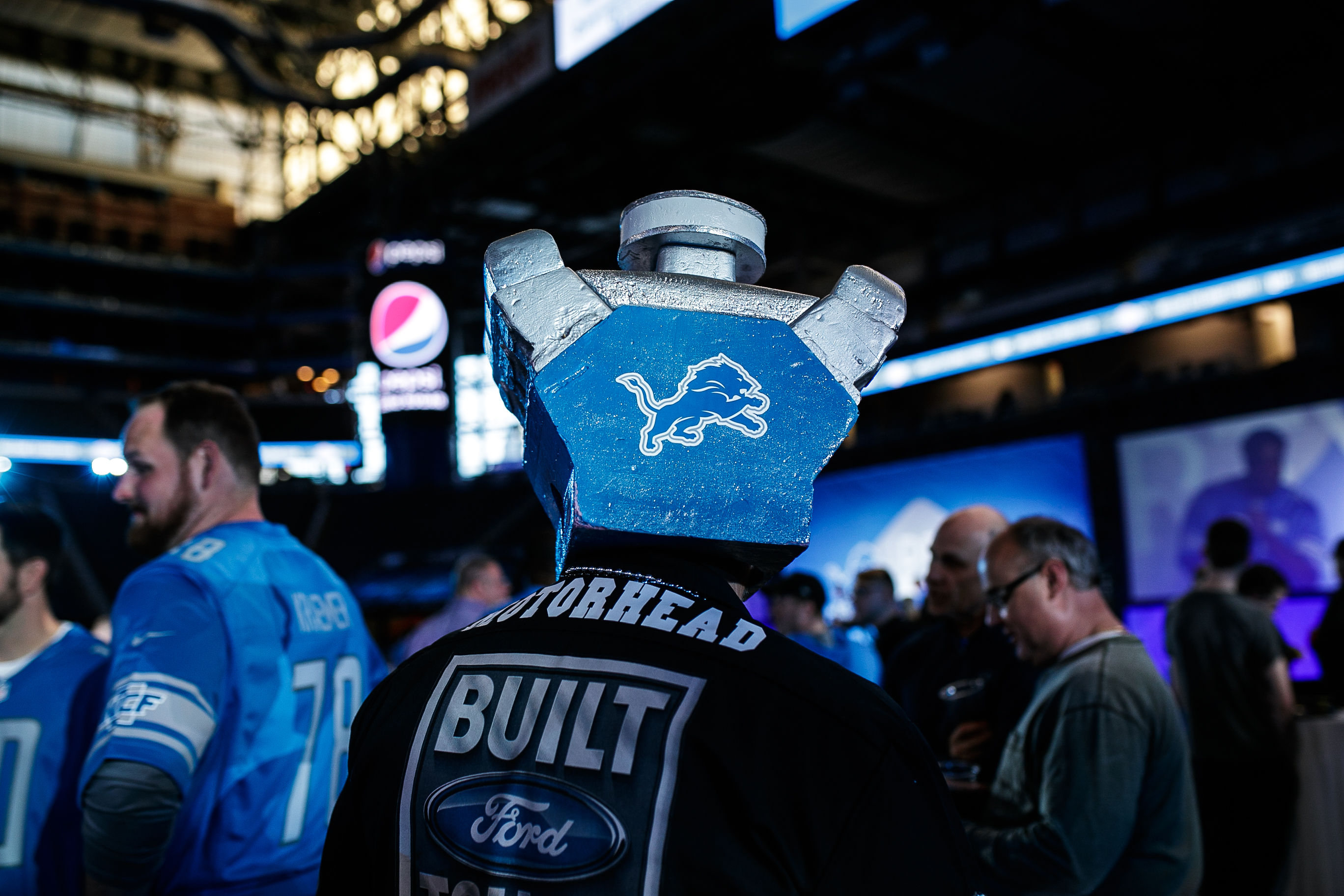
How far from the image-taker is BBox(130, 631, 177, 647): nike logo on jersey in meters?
1.72

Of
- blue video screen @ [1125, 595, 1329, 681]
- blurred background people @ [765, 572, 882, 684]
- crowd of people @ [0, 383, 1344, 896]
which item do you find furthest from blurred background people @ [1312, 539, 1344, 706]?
crowd of people @ [0, 383, 1344, 896]

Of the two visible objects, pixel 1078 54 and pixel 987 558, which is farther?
pixel 1078 54

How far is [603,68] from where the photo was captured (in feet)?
32.2

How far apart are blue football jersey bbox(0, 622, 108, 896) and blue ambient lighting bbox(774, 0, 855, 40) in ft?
21.3

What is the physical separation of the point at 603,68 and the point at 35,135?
14855 millimetres

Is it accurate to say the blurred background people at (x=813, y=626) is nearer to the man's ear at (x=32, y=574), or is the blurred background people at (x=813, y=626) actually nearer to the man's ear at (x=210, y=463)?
the man's ear at (x=210, y=463)

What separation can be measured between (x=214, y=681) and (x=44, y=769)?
659 millimetres

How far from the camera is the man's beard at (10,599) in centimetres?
225

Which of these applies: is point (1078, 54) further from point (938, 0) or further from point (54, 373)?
point (54, 373)

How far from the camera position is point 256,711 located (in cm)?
183

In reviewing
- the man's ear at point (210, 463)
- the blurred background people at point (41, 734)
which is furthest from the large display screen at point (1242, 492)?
the blurred background people at point (41, 734)

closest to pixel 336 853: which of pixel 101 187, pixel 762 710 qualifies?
pixel 762 710

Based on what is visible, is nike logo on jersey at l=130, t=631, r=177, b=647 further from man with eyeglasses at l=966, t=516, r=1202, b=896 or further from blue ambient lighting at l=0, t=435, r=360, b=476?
blue ambient lighting at l=0, t=435, r=360, b=476

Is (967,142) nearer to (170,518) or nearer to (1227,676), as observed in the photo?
(1227,676)
